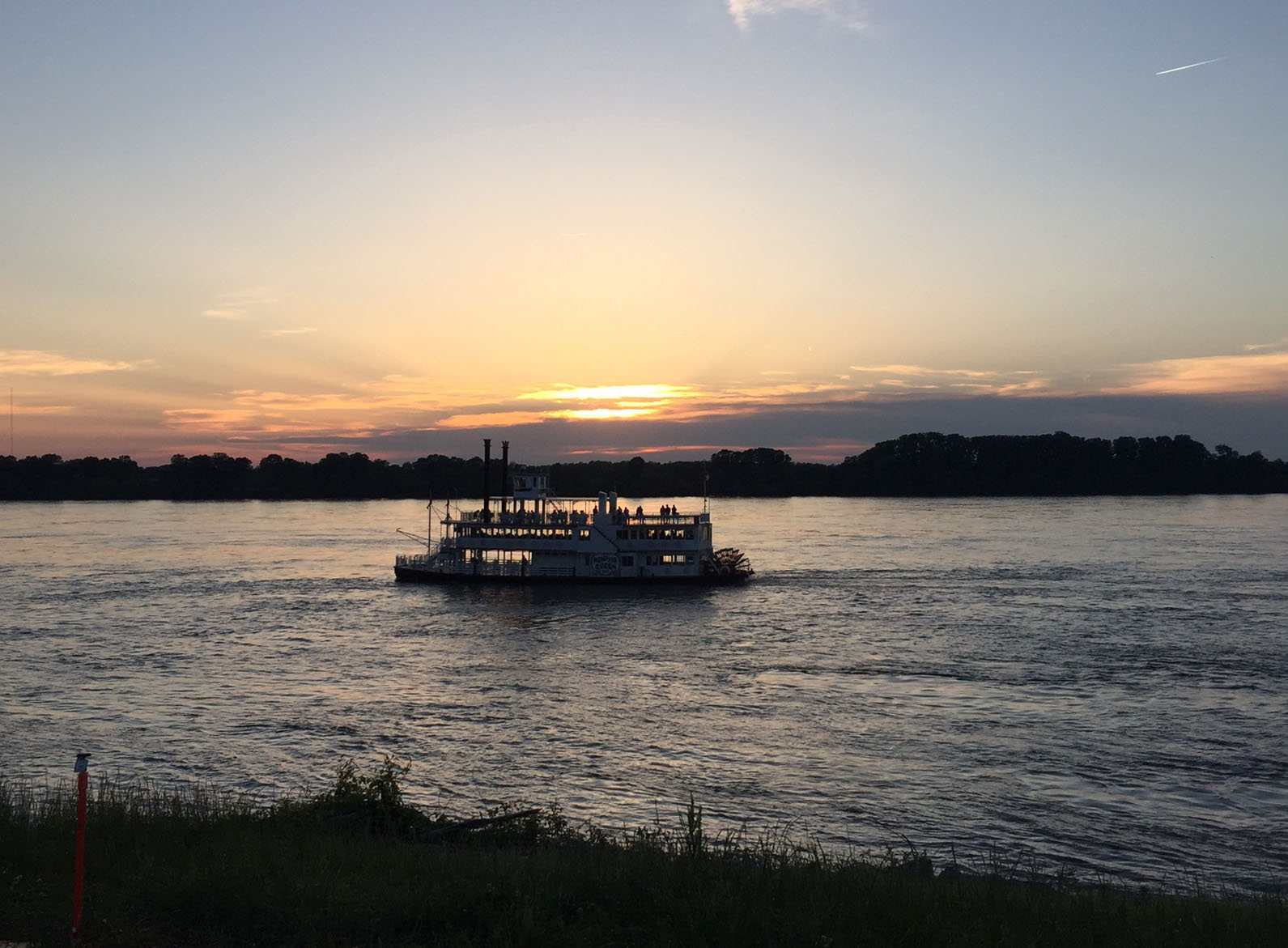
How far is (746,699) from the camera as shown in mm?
37156

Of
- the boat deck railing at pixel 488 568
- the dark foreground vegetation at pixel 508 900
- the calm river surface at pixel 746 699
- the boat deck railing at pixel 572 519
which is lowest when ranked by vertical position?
the calm river surface at pixel 746 699

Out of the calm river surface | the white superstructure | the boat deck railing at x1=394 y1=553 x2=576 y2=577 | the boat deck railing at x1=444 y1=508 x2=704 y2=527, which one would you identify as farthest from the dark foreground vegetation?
the boat deck railing at x1=444 y1=508 x2=704 y2=527

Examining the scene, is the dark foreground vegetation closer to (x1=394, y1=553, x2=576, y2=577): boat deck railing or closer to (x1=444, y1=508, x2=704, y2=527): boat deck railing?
(x1=394, y1=553, x2=576, y2=577): boat deck railing

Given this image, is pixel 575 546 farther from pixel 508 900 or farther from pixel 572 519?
pixel 508 900

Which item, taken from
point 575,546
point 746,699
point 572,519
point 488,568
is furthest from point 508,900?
point 488,568

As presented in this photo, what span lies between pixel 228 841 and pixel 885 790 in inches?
666

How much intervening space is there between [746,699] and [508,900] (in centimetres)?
2743

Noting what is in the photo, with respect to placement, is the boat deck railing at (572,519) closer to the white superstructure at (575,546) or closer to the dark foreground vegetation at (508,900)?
the white superstructure at (575,546)

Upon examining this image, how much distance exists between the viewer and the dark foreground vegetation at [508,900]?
992 centimetres

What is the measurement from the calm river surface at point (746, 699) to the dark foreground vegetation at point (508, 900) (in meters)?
8.94

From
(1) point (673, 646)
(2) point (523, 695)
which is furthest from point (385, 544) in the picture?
(2) point (523, 695)

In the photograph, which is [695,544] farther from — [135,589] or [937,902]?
[937,902]

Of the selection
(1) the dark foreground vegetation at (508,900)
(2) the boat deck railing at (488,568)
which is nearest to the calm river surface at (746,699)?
(2) the boat deck railing at (488,568)

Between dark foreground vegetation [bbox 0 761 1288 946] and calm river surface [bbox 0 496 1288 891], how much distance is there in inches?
352
